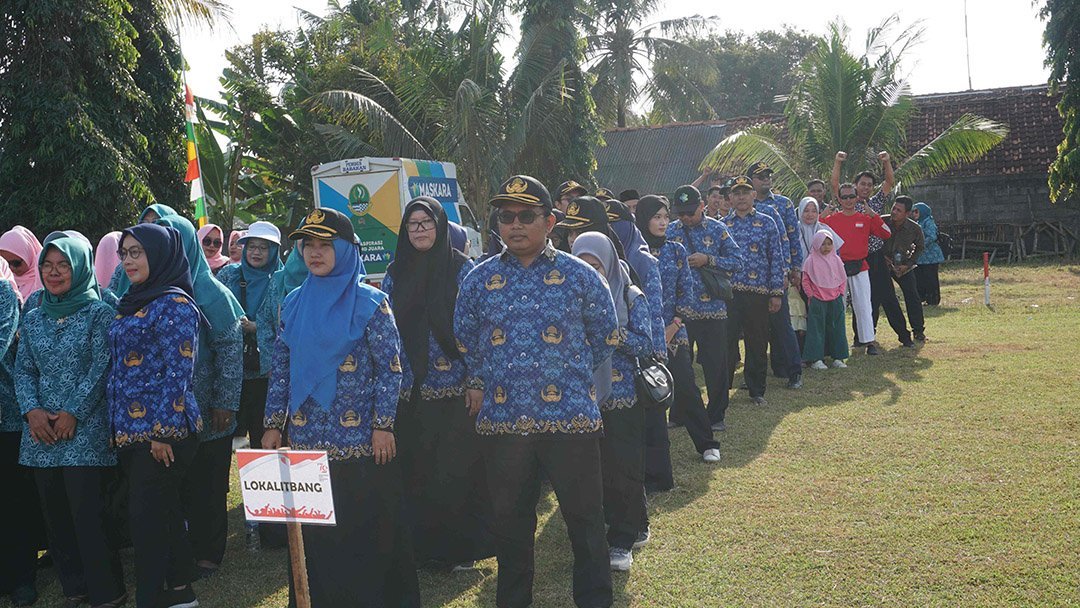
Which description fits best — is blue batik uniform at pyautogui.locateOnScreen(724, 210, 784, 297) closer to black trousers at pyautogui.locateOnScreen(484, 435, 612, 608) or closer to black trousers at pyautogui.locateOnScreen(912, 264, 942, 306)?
black trousers at pyautogui.locateOnScreen(484, 435, 612, 608)

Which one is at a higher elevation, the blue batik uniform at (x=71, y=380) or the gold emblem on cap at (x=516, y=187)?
the gold emblem on cap at (x=516, y=187)

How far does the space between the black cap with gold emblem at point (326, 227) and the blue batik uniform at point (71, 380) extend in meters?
1.38

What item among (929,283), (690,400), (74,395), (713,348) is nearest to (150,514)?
(74,395)

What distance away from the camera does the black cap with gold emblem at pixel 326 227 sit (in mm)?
4008

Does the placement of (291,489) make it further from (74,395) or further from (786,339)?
(786,339)

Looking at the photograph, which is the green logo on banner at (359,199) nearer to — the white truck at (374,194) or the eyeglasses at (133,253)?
the white truck at (374,194)

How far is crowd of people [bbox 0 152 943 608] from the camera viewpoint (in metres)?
4.08

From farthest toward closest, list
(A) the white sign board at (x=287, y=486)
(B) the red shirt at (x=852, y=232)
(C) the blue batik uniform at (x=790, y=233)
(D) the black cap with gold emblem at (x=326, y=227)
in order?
(B) the red shirt at (x=852, y=232) → (C) the blue batik uniform at (x=790, y=233) → (D) the black cap with gold emblem at (x=326, y=227) → (A) the white sign board at (x=287, y=486)

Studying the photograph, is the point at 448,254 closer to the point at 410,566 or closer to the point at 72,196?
the point at 410,566

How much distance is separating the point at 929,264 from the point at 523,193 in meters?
13.0

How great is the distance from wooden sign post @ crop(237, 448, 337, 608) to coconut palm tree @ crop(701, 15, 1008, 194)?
55.0 ft

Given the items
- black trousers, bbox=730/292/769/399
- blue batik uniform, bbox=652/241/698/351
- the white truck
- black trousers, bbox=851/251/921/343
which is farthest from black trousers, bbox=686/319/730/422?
the white truck

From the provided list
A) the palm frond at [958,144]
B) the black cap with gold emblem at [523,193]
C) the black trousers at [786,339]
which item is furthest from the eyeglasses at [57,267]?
the palm frond at [958,144]

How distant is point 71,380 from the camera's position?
15.4 ft
